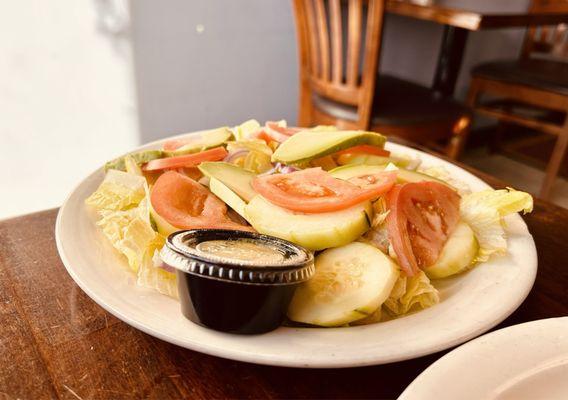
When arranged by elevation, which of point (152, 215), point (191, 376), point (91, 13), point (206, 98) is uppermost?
point (91, 13)

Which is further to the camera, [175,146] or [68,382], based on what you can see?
[175,146]

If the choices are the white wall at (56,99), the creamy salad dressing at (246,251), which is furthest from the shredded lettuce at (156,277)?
the white wall at (56,99)

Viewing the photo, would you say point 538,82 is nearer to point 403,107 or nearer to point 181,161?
point 403,107

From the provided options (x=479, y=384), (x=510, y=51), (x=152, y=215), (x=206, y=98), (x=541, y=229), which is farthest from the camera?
(x=510, y=51)

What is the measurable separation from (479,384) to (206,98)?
256 centimetres

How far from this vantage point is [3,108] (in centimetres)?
223

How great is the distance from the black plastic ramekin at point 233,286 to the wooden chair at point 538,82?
8.71 feet

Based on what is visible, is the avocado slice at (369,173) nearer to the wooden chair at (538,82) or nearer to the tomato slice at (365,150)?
the tomato slice at (365,150)

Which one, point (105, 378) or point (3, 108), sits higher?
point (105, 378)

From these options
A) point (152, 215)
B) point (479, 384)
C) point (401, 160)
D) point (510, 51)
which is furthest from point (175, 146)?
point (510, 51)

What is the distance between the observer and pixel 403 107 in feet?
7.57

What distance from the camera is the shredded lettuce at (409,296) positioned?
73 centimetres

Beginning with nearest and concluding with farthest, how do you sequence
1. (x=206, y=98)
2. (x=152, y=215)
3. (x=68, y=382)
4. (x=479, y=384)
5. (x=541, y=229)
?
(x=479, y=384)
(x=68, y=382)
(x=152, y=215)
(x=541, y=229)
(x=206, y=98)

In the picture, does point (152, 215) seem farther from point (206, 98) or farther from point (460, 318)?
point (206, 98)
